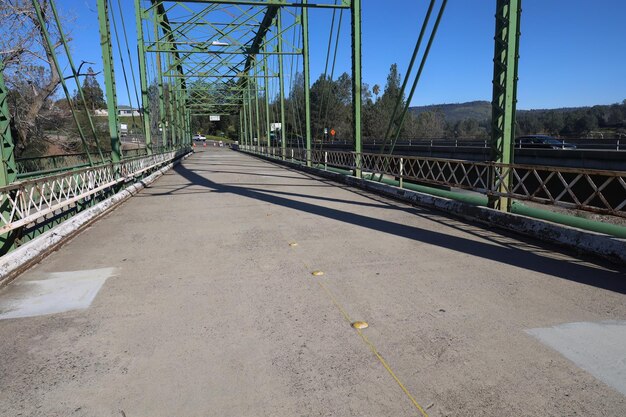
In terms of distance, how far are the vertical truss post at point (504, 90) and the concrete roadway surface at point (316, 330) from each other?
1.76m

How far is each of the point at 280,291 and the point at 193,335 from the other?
128cm

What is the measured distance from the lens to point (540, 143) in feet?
104

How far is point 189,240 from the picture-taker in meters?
7.45

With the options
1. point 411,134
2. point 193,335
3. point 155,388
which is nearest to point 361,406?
point 155,388

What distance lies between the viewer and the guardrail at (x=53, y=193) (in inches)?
239

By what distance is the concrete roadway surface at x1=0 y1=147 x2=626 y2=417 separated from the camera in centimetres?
283

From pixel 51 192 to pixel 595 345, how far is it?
8126 mm

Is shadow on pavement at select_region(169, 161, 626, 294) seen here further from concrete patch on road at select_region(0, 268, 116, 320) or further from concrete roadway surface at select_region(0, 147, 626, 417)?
concrete patch on road at select_region(0, 268, 116, 320)

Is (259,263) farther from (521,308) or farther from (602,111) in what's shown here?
(602,111)

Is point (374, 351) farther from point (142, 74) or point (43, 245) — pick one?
point (142, 74)

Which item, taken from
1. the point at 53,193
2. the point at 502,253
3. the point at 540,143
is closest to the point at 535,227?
the point at 502,253

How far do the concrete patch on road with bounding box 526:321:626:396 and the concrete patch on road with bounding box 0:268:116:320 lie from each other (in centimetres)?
455

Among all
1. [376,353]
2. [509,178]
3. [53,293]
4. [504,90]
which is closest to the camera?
[376,353]

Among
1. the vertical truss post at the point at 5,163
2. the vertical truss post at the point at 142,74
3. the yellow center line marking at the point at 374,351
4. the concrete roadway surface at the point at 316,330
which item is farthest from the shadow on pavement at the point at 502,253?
the vertical truss post at the point at 142,74
